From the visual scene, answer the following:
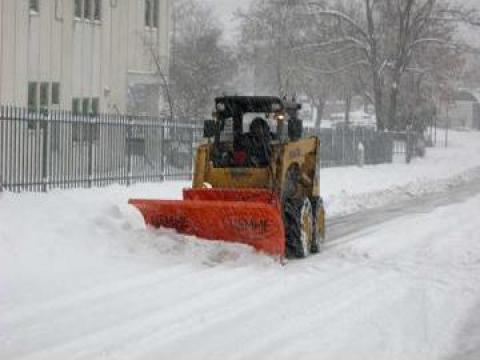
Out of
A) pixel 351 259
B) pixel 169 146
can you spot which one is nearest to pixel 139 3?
pixel 169 146

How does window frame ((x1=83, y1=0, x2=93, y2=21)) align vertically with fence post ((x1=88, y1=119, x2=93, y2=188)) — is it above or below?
above

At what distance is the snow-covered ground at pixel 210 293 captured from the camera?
7.72 metres

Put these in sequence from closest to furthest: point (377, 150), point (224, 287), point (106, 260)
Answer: point (224, 287), point (106, 260), point (377, 150)

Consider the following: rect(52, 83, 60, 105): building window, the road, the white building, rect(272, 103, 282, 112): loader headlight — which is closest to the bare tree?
the white building

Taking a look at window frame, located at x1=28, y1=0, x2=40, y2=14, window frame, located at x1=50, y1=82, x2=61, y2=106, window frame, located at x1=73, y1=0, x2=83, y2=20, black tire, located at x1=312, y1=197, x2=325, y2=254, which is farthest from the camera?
window frame, located at x1=73, y1=0, x2=83, y2=20

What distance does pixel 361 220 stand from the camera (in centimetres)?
1825

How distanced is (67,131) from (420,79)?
113 feet

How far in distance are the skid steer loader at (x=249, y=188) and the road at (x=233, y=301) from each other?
311 mm

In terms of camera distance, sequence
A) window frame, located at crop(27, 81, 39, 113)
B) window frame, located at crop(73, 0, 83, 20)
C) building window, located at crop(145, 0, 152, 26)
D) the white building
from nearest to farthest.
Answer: the white building, window frame, located at crop(27, 81, 39, 113), window frame, located at crop(73, 0, 83, 20), building window, located at crop(145, 0, 152, 26)

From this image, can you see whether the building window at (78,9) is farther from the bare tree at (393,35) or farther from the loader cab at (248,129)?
the bare tree at (393,35)

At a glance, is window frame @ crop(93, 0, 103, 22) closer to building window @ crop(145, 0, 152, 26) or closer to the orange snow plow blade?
building window @ crop(145, 0, 152, 26)

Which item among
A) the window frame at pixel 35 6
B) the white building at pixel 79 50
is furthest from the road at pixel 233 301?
the window frame at pixel 35 6

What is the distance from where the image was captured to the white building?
82.3 ft

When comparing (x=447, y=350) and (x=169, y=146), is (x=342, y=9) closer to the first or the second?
(x=169, y=146)
